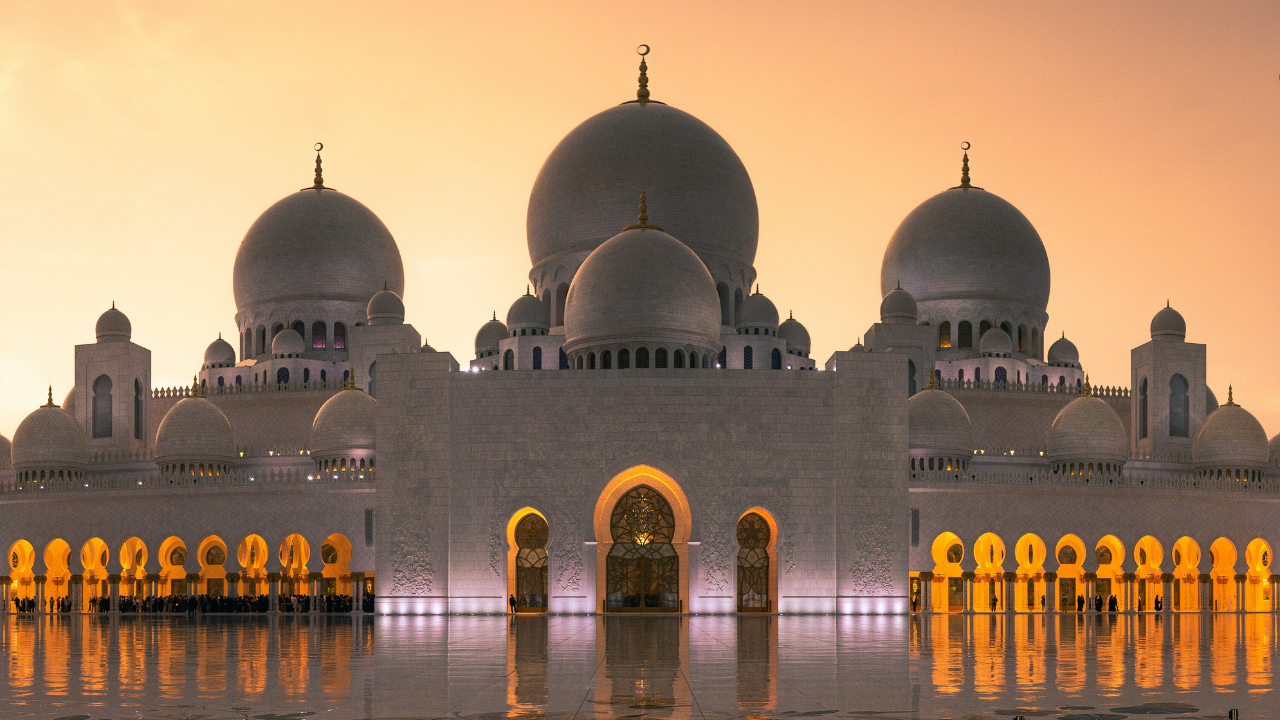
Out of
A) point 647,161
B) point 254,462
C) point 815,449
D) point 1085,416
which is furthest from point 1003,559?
point 254,462

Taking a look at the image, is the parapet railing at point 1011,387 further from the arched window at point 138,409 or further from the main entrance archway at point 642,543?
Result: the arched window at point 138,409

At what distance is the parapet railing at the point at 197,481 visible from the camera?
93.3 ft

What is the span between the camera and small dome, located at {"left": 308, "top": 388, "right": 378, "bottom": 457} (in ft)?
96.3

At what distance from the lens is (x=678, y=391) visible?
24.9m

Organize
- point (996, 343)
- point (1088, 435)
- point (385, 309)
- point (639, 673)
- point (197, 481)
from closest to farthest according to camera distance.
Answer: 1. point (639, 673)
2. point (197, 481)
3. point (1088, 435)
4. point (385, 309)
5. point (996, 343)

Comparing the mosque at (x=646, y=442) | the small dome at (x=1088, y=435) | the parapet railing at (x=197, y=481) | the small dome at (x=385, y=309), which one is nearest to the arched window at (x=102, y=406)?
the mosque at (x=646, y=442)

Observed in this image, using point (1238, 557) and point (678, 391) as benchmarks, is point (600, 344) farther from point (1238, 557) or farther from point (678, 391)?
point (1238, 557)

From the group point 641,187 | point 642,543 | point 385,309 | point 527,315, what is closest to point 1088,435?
point 642,543

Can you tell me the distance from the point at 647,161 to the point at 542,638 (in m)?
16.8

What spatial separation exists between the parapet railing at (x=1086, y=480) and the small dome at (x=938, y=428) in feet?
1.94

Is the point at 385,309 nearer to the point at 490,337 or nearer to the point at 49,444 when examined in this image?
the point at 490,337

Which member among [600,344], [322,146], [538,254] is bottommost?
[600,344]

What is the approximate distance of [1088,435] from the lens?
30.0 meters

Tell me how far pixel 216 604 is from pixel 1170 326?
21.8m
